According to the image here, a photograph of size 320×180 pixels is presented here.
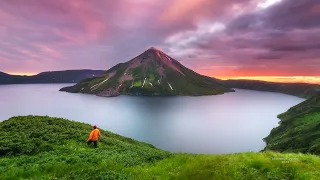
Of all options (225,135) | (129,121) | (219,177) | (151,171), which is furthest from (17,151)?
(129,121)

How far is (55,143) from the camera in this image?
30625mm

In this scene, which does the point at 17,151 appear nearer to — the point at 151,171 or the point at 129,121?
the point at 151,171

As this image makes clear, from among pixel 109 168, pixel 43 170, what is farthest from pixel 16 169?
pixel 109 168

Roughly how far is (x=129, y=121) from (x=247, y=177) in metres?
184

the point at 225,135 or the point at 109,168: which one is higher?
the point at 109,168

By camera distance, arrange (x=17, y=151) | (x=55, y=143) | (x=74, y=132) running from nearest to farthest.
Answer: (x=17, y=151) < (x=55, y=143) < (x=74, y=132)

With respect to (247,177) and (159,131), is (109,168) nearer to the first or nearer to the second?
(247,177)

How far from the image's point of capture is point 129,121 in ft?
650

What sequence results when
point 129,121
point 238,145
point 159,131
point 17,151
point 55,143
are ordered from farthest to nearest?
1. point 129,121
2. point 159,131
3. point 238,145
4. point 55,143
5. point 17,151

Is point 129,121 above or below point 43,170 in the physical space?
below

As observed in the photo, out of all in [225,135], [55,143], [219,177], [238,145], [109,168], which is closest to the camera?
[219,177]

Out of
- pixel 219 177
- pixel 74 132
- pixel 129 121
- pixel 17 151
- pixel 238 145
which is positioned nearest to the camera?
pixel 219 177

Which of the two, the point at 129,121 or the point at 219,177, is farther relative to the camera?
the point at 129,121

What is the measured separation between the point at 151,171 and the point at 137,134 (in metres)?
131
